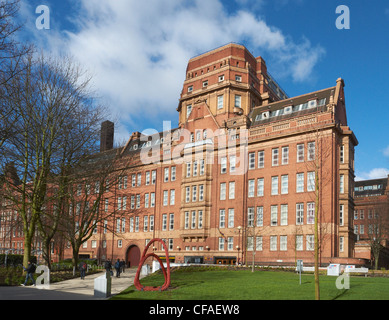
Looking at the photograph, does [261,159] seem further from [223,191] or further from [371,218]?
[371,218]

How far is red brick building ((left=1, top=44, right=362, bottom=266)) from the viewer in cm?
4656

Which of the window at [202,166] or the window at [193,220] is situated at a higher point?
the window at [202,166]

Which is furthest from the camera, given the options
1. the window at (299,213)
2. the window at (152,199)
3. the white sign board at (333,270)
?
the window at (152,199)

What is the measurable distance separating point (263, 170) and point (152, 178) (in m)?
19.2

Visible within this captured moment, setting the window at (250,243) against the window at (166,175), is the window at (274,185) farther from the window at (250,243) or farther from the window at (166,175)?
the window at (166,175)

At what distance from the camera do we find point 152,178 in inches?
2527

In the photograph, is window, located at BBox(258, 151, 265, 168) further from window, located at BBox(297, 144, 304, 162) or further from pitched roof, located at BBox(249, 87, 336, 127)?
window, located at BBox(297, 144, 304, 162)

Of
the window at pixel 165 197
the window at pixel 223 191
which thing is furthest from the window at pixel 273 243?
the window at pixel 165 197

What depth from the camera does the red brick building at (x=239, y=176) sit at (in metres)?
46.6

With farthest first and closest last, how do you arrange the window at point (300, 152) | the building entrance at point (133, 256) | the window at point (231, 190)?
the building entrance at point (133, 256) < the window at point (231, 190) < the window at point (300, 152)

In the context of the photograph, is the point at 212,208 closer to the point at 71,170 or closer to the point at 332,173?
the point at 332,173

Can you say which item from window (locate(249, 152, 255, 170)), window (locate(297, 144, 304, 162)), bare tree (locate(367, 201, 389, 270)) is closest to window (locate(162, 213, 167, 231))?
window (locate(249, 152, 255, 170))
